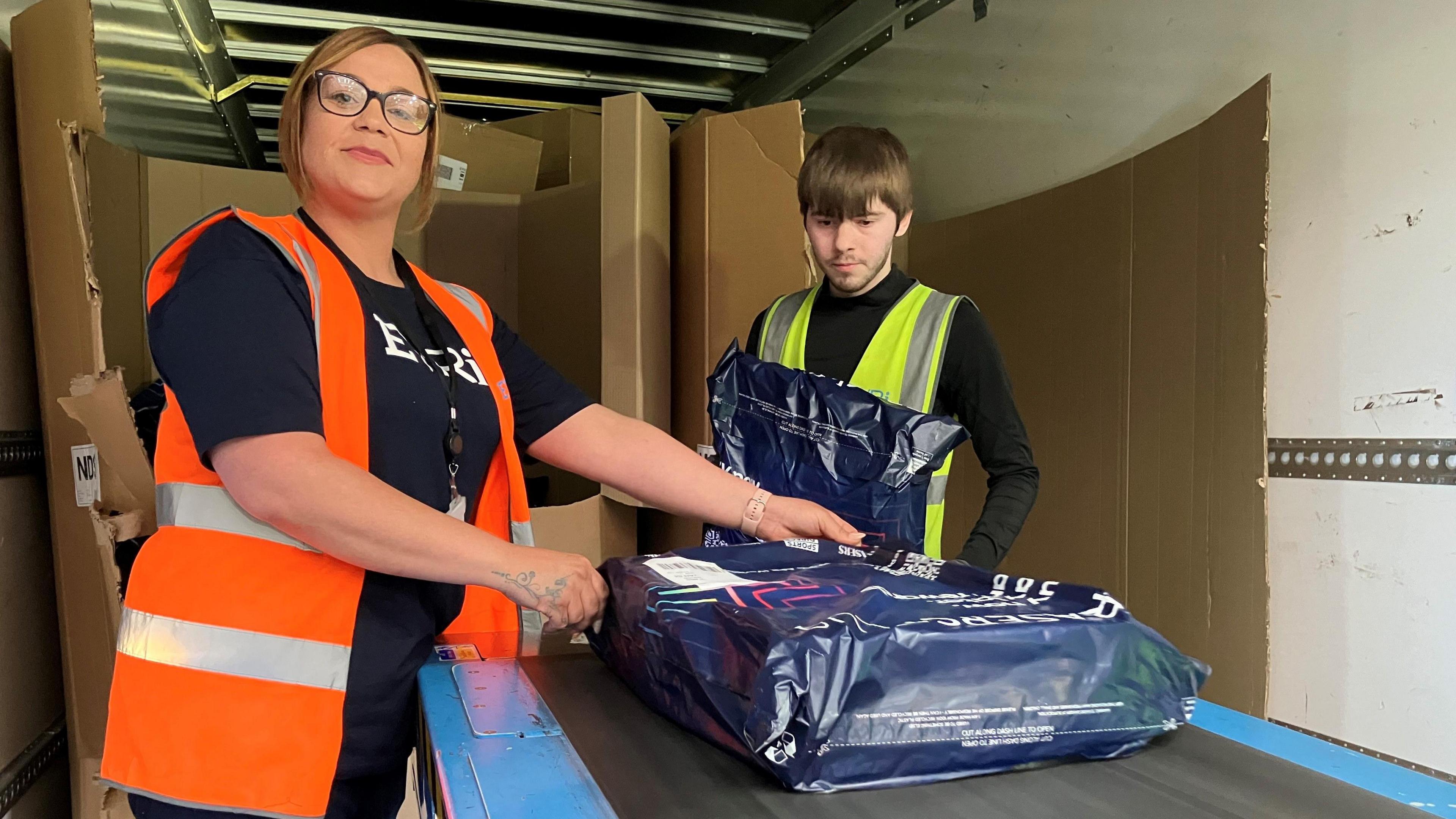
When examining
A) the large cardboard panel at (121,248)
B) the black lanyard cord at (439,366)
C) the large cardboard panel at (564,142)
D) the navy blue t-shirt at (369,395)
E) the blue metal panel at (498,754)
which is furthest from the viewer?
the large cardboard panel at (564,142)

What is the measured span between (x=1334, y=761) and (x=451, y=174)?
265 centimetres

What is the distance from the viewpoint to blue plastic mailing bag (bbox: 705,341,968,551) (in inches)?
52.3

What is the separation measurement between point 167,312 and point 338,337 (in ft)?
0.52

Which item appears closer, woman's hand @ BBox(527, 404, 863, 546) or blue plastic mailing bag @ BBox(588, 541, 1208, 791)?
blue plastic mailing bag @ BBox(588, 541, 1208, 791)

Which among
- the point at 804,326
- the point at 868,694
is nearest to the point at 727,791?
the point at 868,694

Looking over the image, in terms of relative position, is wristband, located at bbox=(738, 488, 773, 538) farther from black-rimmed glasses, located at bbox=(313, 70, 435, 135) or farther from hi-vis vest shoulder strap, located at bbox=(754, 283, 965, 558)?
black-rimmed glasses, located at bbox=(313, 70, 435, 135)

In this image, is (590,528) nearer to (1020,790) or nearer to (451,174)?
(451,174)

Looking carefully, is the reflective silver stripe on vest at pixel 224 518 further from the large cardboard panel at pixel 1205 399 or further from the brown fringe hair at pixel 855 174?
the large cardboard panel at pixel 1205 399

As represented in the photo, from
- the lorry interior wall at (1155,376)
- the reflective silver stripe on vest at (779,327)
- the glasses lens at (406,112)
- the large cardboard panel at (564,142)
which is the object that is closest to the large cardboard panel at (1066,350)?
the lorry interior wall at (1155,376)

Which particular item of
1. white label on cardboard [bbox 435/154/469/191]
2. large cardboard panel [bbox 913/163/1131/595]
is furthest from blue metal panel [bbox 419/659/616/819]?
white label on cardboard [bbox 435/154/469/191]

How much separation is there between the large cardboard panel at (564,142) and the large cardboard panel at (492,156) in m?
0.07

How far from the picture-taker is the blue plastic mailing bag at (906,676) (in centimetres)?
64

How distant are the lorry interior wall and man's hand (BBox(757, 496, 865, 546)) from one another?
89 centimetres

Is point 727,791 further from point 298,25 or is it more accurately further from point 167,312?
point 298,25
